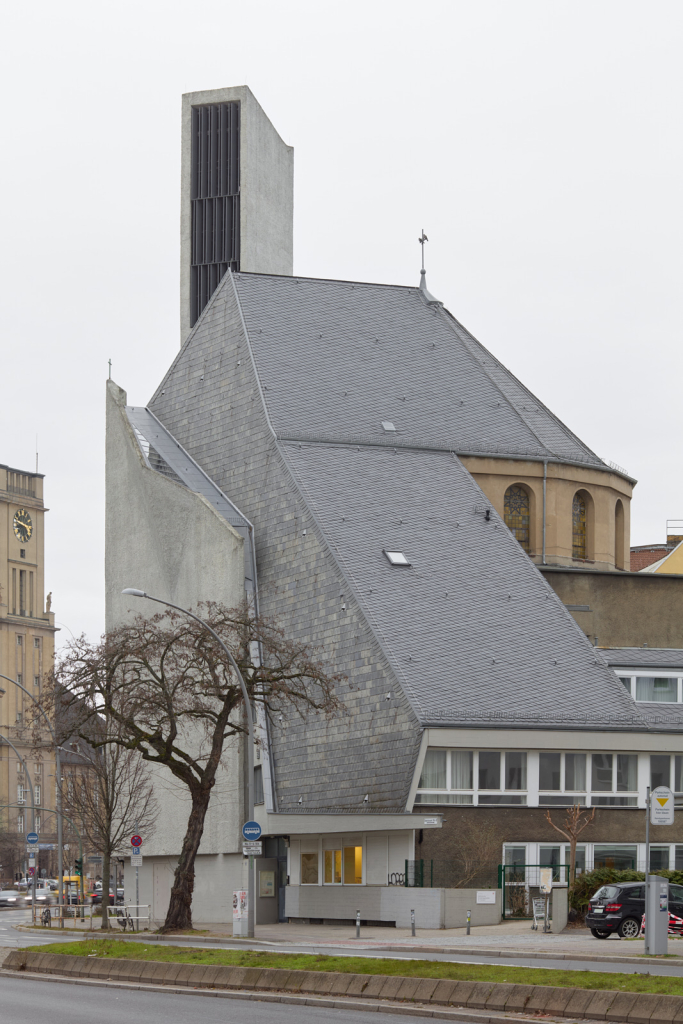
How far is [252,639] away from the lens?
40219mm

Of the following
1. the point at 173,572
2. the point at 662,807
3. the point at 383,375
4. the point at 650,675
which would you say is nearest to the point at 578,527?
the point at 383,375

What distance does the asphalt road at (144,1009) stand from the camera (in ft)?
57.0

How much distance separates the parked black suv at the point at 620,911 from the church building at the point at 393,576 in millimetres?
6489

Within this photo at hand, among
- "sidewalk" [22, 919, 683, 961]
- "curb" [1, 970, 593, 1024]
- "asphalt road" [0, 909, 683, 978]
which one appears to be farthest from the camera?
"sidewalk" [22, 919, 683, 961]

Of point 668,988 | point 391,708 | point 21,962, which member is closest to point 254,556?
point 391,708

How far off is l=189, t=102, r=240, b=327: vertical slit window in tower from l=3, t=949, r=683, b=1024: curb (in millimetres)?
52441

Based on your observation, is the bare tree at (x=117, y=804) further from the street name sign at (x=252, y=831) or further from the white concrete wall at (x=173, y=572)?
the street name sign at (x=252, y=831)

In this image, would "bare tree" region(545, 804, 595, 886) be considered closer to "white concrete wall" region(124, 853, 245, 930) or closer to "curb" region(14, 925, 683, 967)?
"curb" region(14, 925, 683, 967)

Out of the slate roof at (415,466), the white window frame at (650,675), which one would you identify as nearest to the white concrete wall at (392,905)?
the slate roof at (415,466)

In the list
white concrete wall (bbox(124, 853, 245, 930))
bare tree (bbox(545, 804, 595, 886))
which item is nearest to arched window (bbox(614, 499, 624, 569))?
bare tree (bbox(545, 804, 595, 886))

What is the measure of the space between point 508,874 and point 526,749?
3.62 metres

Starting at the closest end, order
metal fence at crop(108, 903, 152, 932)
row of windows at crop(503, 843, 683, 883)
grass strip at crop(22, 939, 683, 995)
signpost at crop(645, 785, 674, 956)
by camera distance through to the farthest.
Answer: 1. grass strip at crop(22, 939, 683, 995)
2. signpost at crop(645, 785, 674, 956)
3. row of windows at crop(503, 843, 683, 883)
4. metal fence at crop(108, 903, 152, 932)

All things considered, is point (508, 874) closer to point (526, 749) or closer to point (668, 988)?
point (526, 749)

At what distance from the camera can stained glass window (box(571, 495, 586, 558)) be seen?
55312mm
